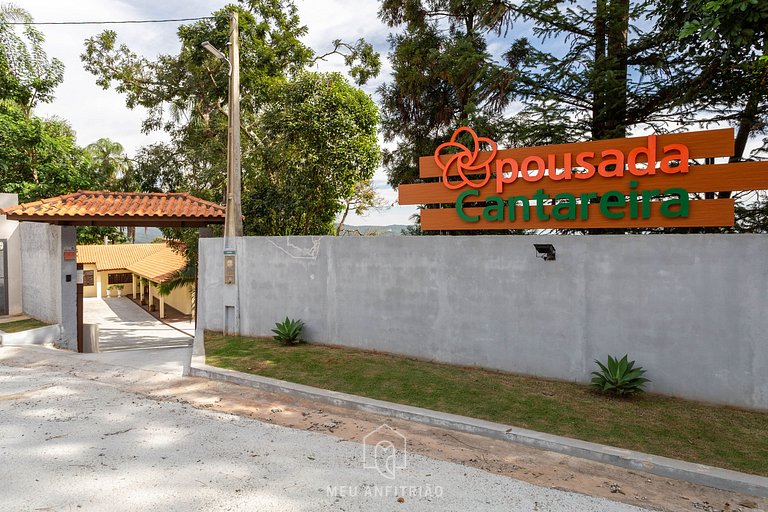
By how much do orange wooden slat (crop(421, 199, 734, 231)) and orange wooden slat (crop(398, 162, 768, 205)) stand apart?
259 mm

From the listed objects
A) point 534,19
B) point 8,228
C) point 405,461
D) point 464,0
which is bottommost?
point 405,461

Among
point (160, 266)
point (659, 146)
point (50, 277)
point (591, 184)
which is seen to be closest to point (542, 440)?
point (591, 184)

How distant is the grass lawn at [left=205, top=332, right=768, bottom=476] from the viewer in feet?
18.8

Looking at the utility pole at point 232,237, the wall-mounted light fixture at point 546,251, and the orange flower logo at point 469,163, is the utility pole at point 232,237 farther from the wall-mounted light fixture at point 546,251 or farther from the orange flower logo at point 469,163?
the wall-mounted light fixture at point 546,251

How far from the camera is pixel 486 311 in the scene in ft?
28.7

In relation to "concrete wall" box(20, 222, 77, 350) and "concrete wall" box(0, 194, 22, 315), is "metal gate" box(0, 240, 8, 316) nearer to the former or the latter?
"concrete wall" box(0, 194, 22, 315)

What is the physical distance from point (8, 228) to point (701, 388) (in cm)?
2019

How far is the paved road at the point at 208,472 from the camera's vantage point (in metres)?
4.59

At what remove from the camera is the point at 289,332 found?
10.8 meters

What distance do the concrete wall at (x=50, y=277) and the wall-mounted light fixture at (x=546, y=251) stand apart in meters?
12.1

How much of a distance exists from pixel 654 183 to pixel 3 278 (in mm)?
19361

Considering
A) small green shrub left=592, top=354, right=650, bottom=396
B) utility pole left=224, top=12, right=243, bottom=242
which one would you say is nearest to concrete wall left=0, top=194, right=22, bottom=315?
utility pole left=224, top=12, right=243, bottom=242

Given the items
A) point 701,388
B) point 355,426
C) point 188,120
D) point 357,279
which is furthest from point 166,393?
point 188,120

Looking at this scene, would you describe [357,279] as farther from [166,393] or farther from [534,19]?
[534,19]
